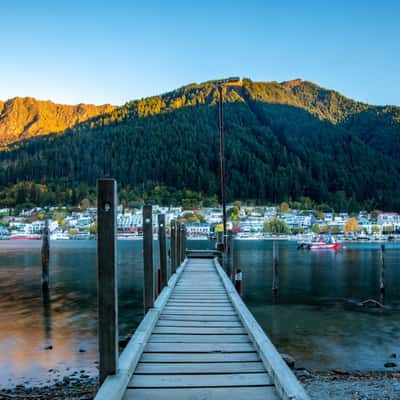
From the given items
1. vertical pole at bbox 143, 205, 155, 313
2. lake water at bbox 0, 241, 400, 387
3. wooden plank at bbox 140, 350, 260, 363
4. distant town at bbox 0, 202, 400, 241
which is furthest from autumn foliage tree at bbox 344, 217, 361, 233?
wooden plank at bbox 140, 350, 260, 363

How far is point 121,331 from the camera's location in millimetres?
15688

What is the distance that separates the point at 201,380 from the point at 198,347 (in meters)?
1.06

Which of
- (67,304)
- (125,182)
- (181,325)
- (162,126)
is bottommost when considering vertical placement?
(67,304)

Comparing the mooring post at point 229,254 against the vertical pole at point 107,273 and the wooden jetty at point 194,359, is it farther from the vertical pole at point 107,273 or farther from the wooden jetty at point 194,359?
the vertical pole at point 107,273

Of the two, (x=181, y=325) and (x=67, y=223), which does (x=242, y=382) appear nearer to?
(x=181, y=325)

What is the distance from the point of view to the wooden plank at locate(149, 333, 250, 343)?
17.8 feet

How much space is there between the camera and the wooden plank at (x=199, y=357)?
15.3ft

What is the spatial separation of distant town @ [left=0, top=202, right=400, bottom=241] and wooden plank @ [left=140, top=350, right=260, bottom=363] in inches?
5100

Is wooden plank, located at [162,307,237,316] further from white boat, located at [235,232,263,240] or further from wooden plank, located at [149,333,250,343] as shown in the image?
white boat, located at [235,232,263,240]

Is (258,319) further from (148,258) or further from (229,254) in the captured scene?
(148,258)

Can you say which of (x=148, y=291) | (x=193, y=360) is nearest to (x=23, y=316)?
(x=148, y=291)

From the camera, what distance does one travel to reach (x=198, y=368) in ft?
14.5

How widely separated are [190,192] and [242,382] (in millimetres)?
166568

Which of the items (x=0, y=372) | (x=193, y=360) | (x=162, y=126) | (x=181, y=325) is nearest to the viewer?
(x=193, y=360)
